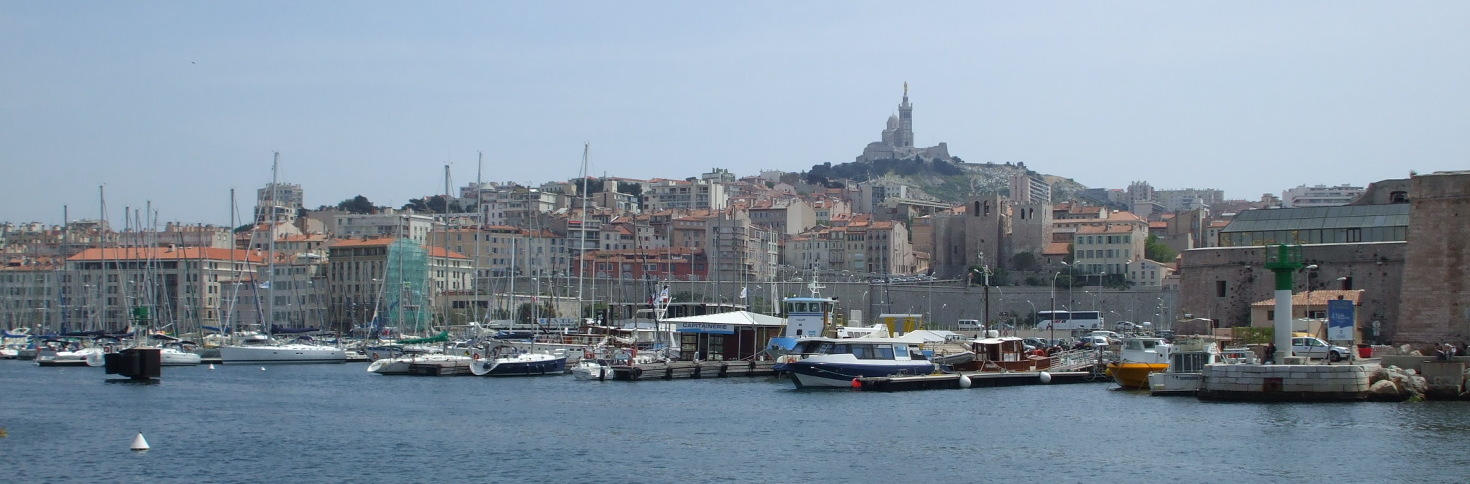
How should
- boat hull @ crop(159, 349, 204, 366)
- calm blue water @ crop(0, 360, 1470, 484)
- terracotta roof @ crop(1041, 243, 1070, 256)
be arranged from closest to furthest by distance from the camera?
1. calm blue water @ crop(0, 360, 1470, 484)
2. boat hull @ crop(159, 349, 204, 366)
3. terracotta roof @ crop(1041, 243, 1070, 256)

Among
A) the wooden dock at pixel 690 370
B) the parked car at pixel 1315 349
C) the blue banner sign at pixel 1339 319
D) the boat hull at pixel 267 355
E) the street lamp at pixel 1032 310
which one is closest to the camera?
the blue banner sign at pixel 1339 319

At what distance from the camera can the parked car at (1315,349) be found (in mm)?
32531

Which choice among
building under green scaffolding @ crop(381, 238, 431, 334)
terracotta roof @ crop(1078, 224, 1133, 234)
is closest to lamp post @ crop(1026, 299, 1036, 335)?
terracotta roof @ crop(1078, 224, 1133, 234)

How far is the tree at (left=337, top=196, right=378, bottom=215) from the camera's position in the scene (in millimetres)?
149050

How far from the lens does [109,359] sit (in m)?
43.2

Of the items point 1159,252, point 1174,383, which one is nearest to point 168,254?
point 1159,252

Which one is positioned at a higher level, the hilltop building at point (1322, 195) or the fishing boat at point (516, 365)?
the hilltop building at point (1322, 195)

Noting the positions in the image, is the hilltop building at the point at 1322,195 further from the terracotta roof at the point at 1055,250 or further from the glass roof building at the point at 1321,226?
the glass roof building at the point at 1321,226

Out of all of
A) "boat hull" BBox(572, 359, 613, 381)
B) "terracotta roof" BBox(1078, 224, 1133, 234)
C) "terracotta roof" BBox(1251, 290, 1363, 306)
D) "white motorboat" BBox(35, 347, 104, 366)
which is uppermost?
"terracotta roof" BBox(1078, 224, 1133, 234)

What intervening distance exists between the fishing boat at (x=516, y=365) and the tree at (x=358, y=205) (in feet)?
346

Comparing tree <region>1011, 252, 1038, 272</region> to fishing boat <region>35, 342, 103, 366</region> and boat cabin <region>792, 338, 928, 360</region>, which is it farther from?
boat cabin <region>792, 338, 928, 360</region>

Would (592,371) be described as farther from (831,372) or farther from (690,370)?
(831,372)

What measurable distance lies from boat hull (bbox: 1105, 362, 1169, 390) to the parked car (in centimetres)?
288

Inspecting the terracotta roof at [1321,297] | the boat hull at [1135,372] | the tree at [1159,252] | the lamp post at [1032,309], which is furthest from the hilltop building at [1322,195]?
the boat hull at [1135,372]
